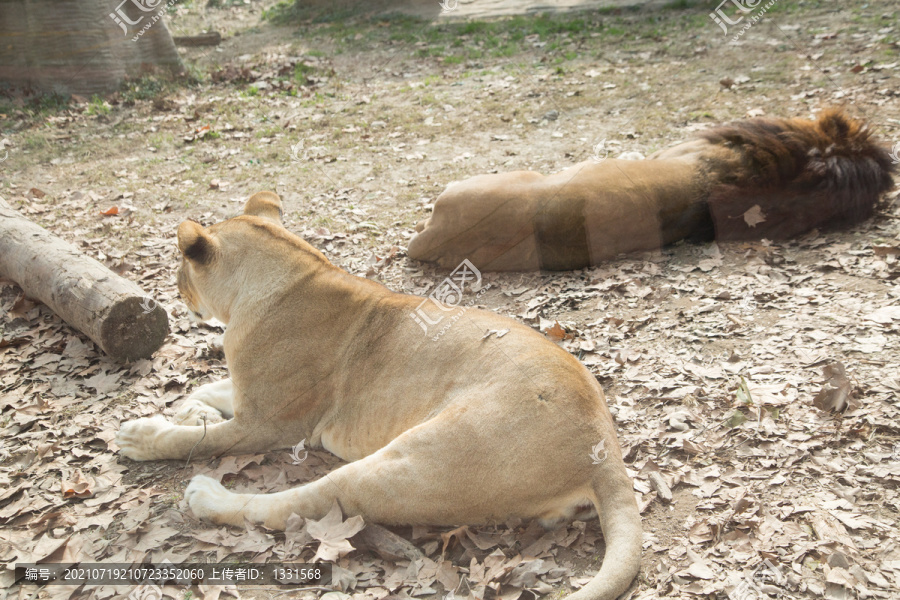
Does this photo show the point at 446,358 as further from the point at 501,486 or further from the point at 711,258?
the point at 711,258

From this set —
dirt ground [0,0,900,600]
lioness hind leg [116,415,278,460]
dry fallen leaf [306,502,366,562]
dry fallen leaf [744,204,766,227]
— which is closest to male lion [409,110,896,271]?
dry fallen leaf [744,204,766,227]

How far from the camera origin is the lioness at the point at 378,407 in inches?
142

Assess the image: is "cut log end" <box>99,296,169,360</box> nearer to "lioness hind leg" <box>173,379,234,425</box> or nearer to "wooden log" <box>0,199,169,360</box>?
"wooden log" <box>0,199,169,360</box>

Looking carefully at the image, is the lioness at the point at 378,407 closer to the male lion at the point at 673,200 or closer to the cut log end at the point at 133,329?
Answer: the cut log end at the point at 133,329

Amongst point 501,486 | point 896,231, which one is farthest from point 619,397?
point 896,231

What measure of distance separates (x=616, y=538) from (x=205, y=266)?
3163 millimetres

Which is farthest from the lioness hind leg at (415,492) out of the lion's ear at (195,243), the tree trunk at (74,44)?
the tree trunk at (74,44)

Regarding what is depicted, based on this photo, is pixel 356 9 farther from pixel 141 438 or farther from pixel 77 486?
pixel 77 486

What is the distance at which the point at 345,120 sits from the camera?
10.6 metres

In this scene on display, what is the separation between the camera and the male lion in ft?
21.3

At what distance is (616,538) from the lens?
332cm

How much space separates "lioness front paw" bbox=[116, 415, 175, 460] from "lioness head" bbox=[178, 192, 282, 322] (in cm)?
85

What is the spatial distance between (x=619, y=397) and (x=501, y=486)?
1695 mm

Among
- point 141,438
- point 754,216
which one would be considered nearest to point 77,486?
point 141,438
